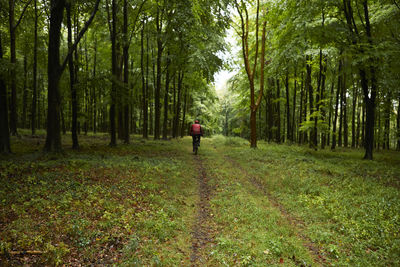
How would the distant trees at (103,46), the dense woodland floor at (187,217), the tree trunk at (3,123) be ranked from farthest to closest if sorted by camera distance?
the distant trees at (103,46) < the tree trunk at (3,123) < the dense woodland floor at (187,217)

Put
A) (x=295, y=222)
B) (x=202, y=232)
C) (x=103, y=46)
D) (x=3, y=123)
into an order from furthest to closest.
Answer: (x=103, y=46)
(x=3, y=123)
(x=295, y=222)
(x=202, y=232)

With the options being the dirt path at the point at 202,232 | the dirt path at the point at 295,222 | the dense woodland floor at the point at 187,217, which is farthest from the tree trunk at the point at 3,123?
the dirt path at the point at 295,222

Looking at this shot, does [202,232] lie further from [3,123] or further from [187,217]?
[3,123]

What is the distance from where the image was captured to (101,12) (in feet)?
54.5

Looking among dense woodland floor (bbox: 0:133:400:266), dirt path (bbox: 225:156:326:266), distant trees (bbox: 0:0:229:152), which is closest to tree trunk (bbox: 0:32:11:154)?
distant trees (bbox: 0:0:229:152)

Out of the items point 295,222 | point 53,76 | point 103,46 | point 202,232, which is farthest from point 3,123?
point 103,46

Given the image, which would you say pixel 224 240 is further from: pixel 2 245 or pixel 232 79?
pixel 232 79

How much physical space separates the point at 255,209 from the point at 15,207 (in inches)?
261

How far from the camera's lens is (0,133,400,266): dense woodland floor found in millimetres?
4586

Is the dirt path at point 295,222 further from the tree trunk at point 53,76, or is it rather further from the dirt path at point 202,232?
the tree trunk at point 53,76

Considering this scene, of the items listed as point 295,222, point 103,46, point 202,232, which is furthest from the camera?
point 103,46

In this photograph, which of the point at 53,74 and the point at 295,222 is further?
the point at 53,74

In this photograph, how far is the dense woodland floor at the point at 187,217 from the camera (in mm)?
4586

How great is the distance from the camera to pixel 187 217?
6523 millimetres
